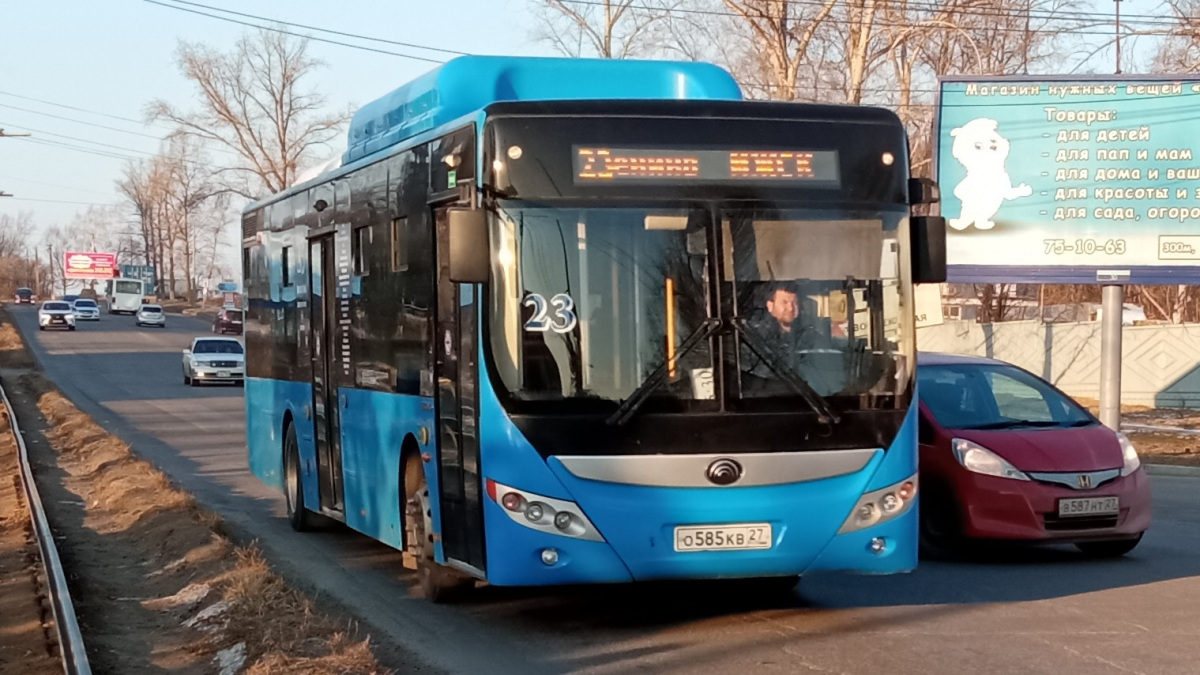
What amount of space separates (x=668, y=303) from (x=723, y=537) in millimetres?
1227

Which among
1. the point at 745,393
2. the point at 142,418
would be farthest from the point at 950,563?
the point at 142,418

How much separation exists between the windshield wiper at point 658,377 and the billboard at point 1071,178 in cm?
1540

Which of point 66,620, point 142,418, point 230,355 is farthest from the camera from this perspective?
point 230,355

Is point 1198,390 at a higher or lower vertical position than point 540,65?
lower

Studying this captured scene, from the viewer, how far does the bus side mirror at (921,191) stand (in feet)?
29.3

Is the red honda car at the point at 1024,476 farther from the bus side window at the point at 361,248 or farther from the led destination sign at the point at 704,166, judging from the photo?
the bus side window at the point at 361,248

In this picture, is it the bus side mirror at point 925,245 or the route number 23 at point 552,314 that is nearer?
the route number 23 at point 552,314

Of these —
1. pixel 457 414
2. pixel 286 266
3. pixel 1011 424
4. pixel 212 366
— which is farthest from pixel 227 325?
pixel 457 414

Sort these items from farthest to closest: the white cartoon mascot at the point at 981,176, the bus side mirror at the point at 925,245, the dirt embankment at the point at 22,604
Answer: the white cartoon mascot at the point at 981,176
the dirt embankment at the point at 22,604
the bus side mirror at the point at 925,245

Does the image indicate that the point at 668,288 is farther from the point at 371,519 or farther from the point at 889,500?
the point at 371,519

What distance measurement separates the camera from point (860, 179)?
28.7 ft

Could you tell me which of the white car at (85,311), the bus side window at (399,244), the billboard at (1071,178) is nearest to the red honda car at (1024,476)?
the bus side window at (399,244)

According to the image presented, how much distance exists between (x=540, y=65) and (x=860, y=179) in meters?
2.57

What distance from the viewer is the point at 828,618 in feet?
30.2
